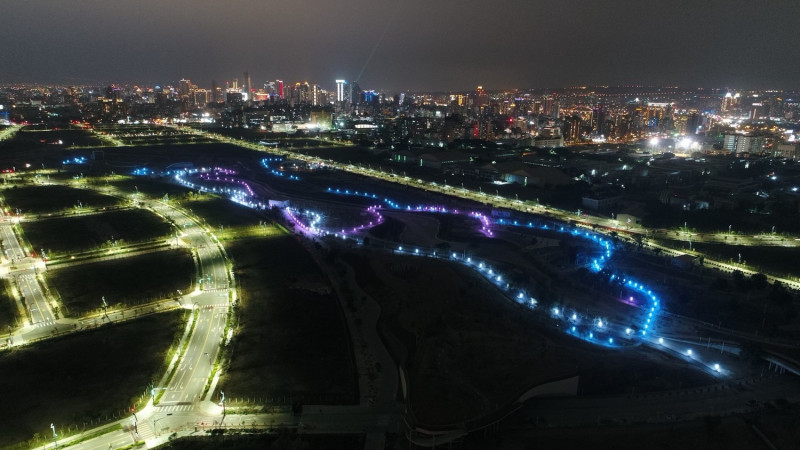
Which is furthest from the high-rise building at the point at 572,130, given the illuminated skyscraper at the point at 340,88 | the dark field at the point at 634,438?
the illuminated skyscraper at the point at 340,88

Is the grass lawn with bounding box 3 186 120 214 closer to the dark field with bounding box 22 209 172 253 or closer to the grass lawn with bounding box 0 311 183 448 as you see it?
the dark field with bounding box 22 209 172 253

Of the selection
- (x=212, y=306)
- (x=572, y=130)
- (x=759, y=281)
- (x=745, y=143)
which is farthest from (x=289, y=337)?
(x=572, y=130)

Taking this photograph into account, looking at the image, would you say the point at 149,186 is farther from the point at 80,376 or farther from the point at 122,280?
the point at 80,376

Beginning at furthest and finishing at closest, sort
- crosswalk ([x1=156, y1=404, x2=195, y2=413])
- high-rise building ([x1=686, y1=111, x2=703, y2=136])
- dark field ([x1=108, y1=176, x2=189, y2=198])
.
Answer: high-rise building ([x1=686, y1=111, x2=703, y2=136]) → dark field ([x1=108, y1=176, x2=189, y2=198]) → crosswalk ([x1=156, y1=404, x2=195, y2=413])

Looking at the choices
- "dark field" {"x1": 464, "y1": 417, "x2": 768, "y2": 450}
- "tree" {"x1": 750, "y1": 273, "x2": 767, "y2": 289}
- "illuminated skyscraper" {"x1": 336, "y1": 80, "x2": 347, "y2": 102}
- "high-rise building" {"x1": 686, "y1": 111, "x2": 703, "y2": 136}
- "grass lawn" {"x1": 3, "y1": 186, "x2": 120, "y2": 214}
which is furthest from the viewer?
"illuminated skyscraper" {"x1": 336, "y1": 80, "x2": 347, "y2": 102}

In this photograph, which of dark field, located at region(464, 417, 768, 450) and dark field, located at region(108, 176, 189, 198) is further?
dark field, located at region(108, 176, 189, 198)

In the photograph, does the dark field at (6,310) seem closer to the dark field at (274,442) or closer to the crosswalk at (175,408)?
the crosswalk at (175,408)

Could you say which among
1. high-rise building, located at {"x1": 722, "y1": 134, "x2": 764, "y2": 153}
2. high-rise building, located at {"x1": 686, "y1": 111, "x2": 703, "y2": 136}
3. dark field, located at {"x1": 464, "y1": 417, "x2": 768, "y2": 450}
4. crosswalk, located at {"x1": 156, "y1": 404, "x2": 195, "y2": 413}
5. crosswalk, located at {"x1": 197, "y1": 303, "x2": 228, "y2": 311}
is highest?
high-rise building, located at {"x1": 686, "y1": 111, "x2": 703, "y2": 136}

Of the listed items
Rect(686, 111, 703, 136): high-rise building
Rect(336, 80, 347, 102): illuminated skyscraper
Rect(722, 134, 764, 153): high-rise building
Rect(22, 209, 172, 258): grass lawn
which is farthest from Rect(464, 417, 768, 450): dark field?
Rect(336, 80, 347, 102): illuminated skyscraper
